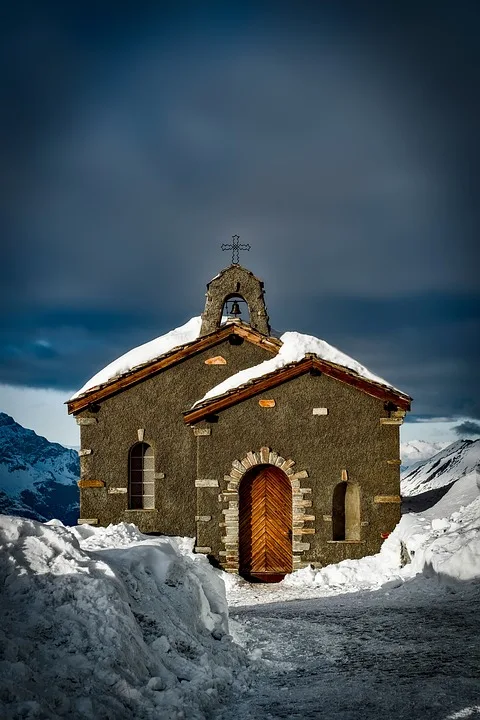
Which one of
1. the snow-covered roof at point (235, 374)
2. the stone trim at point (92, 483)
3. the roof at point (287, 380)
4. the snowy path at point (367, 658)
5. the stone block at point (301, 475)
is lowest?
the snowy path at point (367, 658)

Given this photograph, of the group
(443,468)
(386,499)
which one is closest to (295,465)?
(386,499)

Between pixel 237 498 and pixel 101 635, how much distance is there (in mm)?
10896

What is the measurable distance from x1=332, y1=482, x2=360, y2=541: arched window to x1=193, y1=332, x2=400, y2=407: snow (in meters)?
2.69

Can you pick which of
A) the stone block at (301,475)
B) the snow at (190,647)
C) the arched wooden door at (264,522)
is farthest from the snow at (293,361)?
the snow at (190,647)

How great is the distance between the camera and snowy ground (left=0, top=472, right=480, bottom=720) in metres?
6.78

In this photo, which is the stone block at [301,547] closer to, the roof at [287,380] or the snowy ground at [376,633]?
the snowy ground at [376,633]

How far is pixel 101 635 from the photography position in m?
7.32

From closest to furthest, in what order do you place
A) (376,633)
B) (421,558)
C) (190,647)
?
(190,647)
(376,633)
(421,558)

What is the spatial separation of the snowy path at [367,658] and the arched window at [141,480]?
7.46 metres

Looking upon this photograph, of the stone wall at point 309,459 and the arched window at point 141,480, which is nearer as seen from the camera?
the stone wall at point 309,459

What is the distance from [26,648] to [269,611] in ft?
22.6

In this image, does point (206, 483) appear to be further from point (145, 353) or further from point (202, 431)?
point (145, 353)

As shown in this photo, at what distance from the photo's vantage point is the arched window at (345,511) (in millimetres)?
18438

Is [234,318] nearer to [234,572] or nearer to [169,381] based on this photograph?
[169,381]
